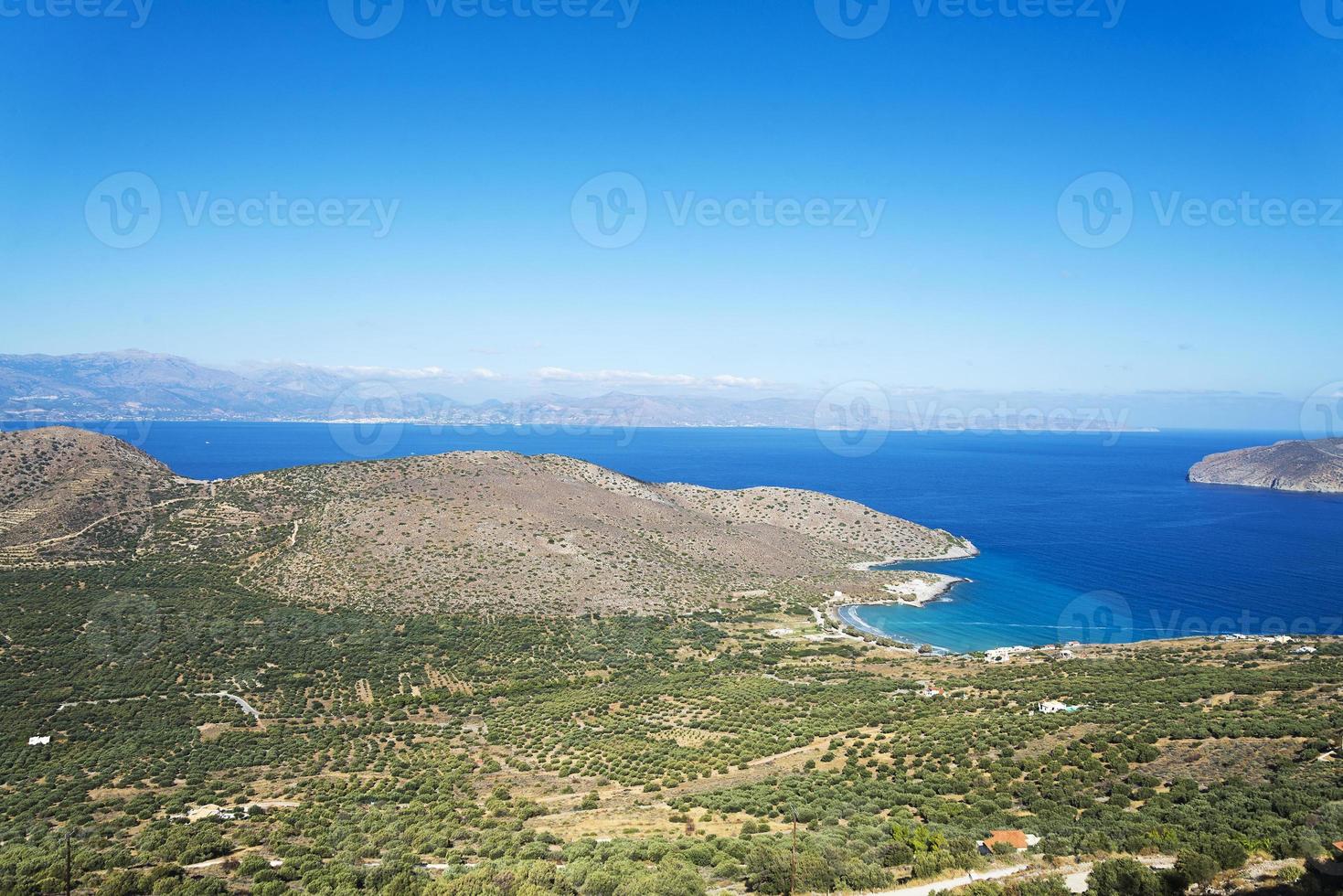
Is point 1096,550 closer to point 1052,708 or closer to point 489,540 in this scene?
point 1052,708

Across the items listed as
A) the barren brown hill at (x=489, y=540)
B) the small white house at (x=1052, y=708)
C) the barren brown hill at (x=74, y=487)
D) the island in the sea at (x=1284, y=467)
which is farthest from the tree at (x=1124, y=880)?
the island in the sea at (x=1284, y=467)

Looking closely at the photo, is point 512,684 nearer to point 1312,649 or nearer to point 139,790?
point 139,790

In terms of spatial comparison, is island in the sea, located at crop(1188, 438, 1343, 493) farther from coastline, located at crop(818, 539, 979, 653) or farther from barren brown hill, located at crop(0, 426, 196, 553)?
barren brown hill, located at crop(0, 426, 196, 553)

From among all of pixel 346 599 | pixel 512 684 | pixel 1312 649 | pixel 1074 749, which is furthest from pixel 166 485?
pixel 1312 649

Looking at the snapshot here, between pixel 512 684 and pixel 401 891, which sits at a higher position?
pixel 401 891

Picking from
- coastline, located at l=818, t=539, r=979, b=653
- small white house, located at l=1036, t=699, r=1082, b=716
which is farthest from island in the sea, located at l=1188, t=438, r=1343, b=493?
small white house, located at l=1036, t=699, r=1082, b=716

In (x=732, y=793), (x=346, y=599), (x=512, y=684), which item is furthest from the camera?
(x=346, y=599)

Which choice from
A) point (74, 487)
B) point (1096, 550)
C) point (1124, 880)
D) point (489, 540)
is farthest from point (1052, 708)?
point (74, 487)
